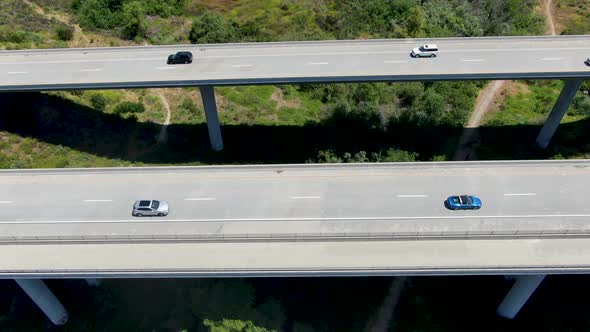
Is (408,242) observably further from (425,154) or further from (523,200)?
(425,154)

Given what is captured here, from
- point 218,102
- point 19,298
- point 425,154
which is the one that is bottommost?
point 19,298

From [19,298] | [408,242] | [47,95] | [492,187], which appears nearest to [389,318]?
[408,242]

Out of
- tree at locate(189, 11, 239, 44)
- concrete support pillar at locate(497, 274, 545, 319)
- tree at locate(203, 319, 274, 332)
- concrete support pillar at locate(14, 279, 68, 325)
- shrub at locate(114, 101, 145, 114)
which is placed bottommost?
concrete support pillar at locate(14, 279, 68, 325)

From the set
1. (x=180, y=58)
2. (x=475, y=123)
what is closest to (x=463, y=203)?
(x=475, y=123)

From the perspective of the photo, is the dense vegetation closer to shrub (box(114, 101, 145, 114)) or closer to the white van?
shrub (box(114, 101, 145, 114))

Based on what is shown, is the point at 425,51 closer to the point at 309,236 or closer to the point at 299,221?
the point at 299,221

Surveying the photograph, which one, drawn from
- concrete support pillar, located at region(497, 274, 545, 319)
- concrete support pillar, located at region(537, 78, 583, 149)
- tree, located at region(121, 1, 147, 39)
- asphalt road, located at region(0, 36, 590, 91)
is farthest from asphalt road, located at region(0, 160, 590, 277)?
tree, located at region(121, 1, 147, 39)
